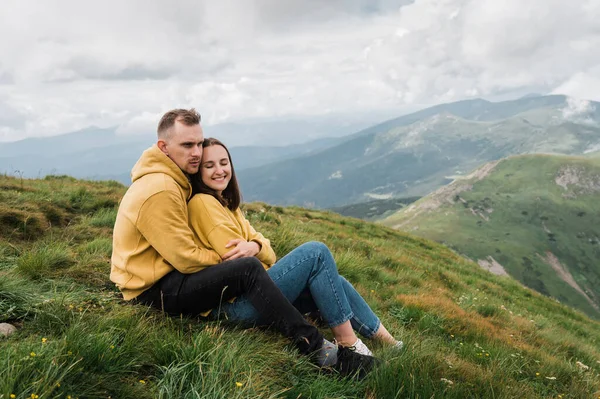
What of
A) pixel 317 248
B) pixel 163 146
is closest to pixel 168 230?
pixel 163 146

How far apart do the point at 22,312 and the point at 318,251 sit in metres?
3.43

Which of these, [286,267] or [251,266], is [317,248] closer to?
[286,267]

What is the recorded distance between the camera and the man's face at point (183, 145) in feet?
16.3

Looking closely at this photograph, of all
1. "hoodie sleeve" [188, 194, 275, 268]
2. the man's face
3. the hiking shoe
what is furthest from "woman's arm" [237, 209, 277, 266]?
the hiking shoe

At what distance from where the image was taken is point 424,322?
698 cm

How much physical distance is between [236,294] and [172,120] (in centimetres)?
236

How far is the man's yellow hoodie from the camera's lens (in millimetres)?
4391

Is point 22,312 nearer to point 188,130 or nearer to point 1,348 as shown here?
point 1,348

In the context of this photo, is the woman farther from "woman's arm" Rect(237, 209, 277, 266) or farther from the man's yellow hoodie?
the man's yellow hoodie

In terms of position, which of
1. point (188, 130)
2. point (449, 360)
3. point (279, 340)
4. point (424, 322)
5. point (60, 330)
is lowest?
point (424, 322)

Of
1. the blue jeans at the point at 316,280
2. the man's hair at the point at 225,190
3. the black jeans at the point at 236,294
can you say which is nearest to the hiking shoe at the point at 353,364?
the black jeans at the point at 236,294

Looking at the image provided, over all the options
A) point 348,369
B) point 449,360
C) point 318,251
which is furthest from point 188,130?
point 449,360

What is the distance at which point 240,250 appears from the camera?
4.93 m

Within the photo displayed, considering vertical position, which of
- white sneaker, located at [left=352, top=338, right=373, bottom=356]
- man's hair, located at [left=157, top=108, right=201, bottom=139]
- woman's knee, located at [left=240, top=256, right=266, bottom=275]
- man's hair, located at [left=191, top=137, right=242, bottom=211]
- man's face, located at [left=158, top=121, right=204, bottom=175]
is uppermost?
man's hair, located at [left=157, top=108, right=201, bottom=139]
